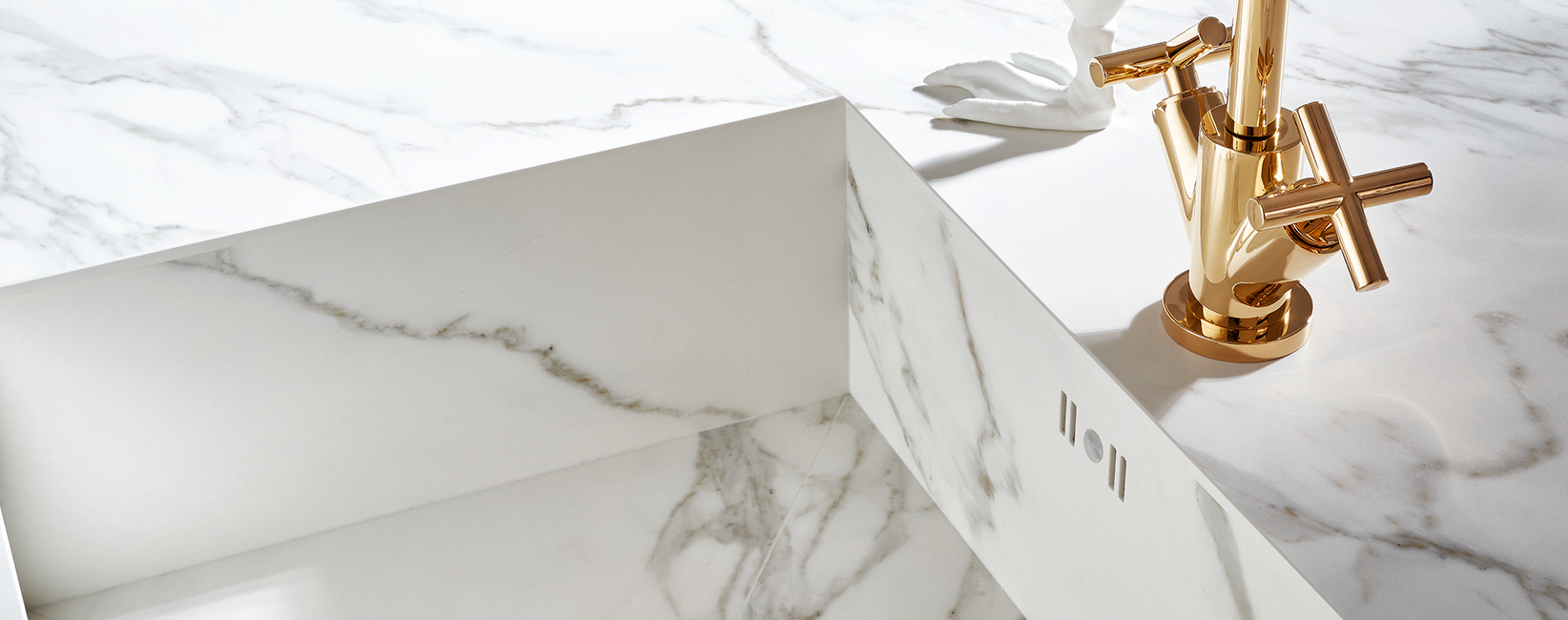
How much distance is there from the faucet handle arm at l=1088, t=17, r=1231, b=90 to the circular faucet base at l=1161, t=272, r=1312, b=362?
125mm

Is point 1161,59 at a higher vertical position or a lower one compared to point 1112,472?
higher

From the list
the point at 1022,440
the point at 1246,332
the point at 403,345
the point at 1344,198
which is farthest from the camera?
the point at 403,345

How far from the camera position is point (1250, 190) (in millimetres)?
562

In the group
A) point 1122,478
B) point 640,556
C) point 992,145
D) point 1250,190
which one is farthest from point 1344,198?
point 640,556

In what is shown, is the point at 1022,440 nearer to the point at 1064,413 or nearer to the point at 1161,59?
the point at 1064,413

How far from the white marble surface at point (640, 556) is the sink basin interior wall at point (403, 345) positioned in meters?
0.02

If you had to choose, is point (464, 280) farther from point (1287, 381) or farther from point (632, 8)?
point (1287, 381)

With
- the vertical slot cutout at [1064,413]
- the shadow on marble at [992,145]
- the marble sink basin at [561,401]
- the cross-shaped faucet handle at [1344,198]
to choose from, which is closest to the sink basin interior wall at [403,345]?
the marble sink basin at [561,401]

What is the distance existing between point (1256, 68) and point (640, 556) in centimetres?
58

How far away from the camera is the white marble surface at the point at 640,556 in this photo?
0.87m

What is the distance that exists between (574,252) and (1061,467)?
38 centimetres

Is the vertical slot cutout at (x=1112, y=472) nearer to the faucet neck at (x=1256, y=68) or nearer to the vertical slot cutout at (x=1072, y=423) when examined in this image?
the vertical slot cutout at (x=1072, y=423)

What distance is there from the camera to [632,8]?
41.1 inches

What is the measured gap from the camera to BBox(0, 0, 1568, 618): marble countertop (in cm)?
55
